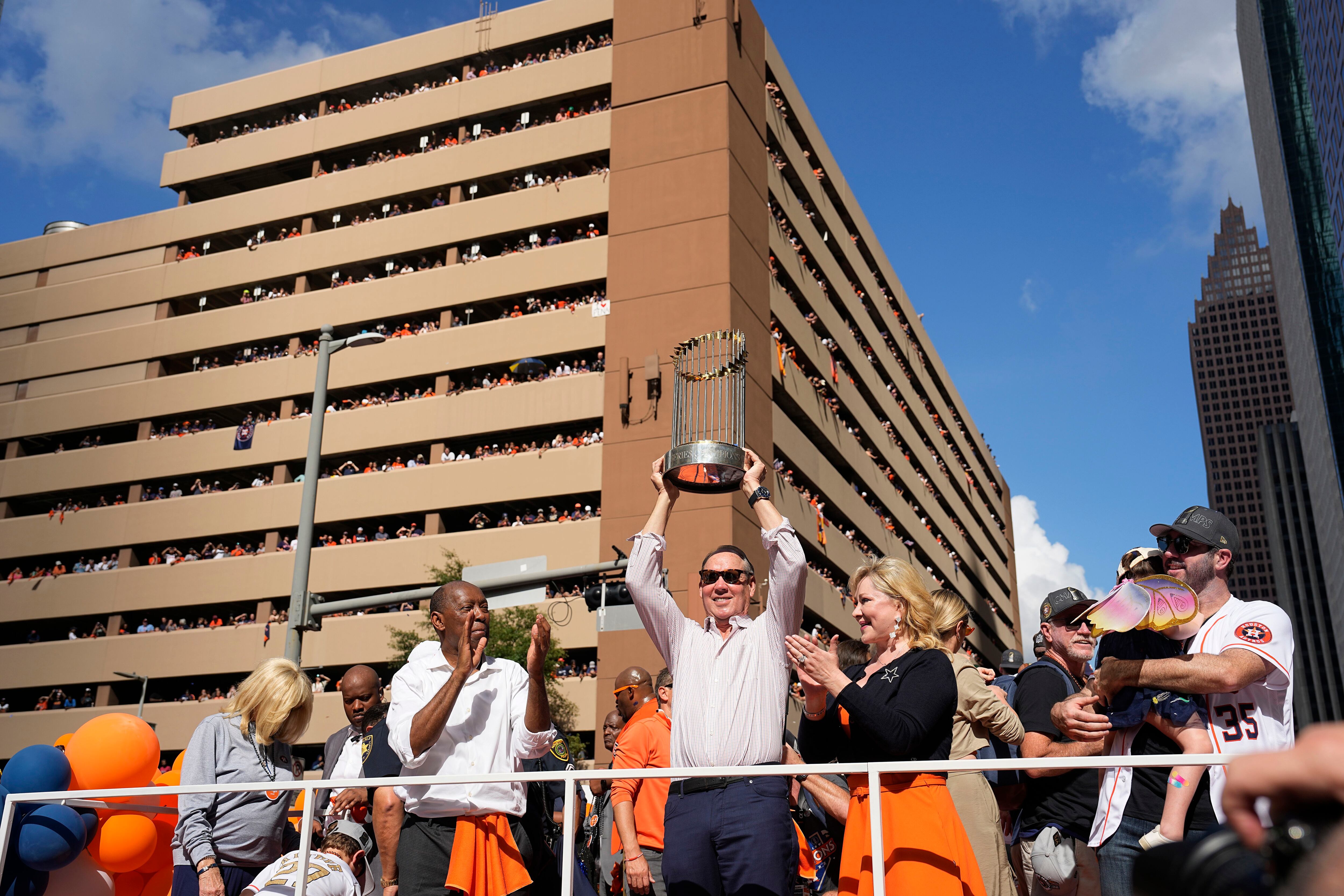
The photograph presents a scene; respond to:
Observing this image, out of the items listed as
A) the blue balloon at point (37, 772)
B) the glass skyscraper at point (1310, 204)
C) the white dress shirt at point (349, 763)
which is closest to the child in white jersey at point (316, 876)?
the white dress shirt at point (349, 763)

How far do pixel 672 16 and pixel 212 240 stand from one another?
73.9 ft

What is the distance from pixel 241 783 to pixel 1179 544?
3995 millimetres

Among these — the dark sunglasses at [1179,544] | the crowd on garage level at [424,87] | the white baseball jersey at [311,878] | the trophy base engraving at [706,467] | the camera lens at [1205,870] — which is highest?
the crowd on garage level at [424,87]

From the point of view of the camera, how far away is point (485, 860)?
13.7ft

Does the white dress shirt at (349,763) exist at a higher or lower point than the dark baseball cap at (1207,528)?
lower

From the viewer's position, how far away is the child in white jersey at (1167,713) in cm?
327

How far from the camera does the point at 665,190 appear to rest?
35.8 metres

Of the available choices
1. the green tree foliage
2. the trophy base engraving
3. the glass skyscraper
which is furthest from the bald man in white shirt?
the glass skyscraper

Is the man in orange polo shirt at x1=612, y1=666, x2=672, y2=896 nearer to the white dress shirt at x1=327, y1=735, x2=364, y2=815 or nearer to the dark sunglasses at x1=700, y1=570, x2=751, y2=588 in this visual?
the dark sunglasses at x1=700, y1=570, x2=751, y2=588

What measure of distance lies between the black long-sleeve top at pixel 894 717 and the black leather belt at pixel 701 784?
0.33m

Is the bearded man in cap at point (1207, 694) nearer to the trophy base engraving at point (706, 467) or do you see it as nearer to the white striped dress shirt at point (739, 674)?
the white striped dress shirt at point (739, 674)

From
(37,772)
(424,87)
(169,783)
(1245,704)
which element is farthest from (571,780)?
(424,87)

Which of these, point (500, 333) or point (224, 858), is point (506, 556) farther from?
point (224, 858)

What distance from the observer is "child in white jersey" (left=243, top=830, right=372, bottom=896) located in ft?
14.1
